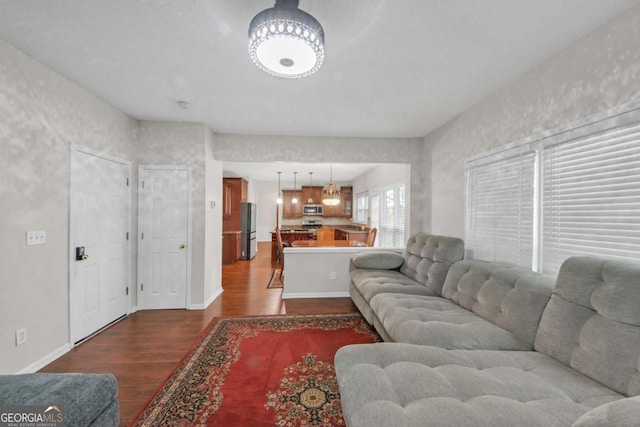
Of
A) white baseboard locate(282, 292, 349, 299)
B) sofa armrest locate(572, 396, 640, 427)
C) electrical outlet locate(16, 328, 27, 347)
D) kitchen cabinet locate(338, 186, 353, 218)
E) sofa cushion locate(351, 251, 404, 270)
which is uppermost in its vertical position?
kitchen cabinet locate(338, 186, 353, 218)

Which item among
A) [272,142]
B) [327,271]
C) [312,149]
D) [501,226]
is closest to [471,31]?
[501,226]

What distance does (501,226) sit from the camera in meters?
2.55

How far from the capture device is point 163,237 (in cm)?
350

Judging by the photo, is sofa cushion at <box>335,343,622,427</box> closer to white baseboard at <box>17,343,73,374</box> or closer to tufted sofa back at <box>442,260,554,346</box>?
tufted sofa back at <box>442,260,554,346</box>

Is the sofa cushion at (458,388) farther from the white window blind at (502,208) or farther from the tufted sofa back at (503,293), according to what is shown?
the white window blind at (502,208)

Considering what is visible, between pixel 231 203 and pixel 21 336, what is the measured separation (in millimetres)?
5108

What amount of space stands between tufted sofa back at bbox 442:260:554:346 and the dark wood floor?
1573 millimetres

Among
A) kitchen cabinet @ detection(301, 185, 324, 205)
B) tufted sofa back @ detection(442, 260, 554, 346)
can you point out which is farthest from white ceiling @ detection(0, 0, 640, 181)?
kitchen cabinet @ detection(301, 185, 324, 205)

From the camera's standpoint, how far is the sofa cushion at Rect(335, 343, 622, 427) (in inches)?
38.6

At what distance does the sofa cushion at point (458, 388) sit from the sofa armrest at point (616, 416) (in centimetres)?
24

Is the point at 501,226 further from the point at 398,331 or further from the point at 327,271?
the point at 327,271

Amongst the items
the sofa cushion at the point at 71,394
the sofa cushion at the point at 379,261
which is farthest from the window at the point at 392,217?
the sofa cushion at the point at 71,394

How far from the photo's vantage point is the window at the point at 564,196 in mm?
1570

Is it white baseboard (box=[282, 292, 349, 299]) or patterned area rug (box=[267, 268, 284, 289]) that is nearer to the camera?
white baseboard (box=[282, 292, 349, 299])
